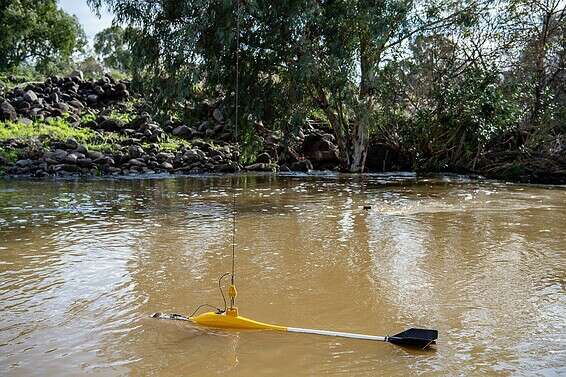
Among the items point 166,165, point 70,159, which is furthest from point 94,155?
point 166,165

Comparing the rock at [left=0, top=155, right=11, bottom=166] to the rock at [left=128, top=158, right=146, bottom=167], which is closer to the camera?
the rock at [left=0, top=155, right=11, bottom=166]

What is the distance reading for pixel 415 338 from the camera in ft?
9.93

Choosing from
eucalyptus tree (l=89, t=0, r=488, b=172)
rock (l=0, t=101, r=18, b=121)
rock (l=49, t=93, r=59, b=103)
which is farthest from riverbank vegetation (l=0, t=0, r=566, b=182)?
rock (l=49, t=93, r=59, b=103)

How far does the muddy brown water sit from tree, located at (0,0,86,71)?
2611 centimetres

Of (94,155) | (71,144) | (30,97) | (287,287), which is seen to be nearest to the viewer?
(287,287)

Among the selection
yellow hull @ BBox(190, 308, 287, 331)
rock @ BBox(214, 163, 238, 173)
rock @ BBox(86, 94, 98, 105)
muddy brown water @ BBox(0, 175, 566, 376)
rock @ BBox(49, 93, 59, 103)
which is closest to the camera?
muddy brown water @ BBox(0, 175, 566, 376)

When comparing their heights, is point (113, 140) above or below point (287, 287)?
above

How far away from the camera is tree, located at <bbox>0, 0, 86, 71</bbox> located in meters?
30.8

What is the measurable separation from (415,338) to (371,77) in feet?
45.6

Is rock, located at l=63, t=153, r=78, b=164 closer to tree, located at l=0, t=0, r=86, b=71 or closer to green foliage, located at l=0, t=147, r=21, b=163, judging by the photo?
green foliage, located at l=0, t=147, r=21, b=163

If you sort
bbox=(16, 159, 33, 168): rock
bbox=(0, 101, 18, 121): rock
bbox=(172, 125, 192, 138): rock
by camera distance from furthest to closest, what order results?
bbox=(172, 125, 192, 138): rock → bbox=(0, 101, 18, 121): rock → bbox=(16, 159, 33, 168): rock

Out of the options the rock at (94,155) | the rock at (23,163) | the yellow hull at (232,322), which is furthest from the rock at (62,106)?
the yellow hull at (232,322)

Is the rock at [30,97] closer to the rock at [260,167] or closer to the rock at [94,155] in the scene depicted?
the rock at [94,155]

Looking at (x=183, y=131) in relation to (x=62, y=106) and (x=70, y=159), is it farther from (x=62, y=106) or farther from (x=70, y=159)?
(x=70, y=159)
